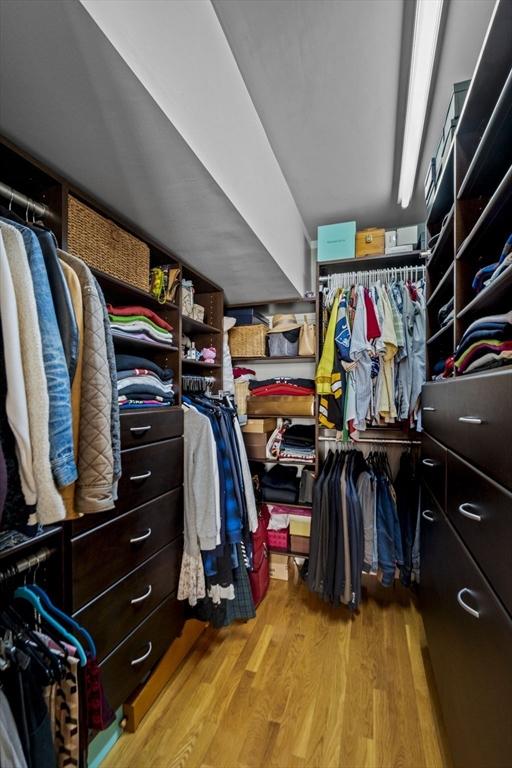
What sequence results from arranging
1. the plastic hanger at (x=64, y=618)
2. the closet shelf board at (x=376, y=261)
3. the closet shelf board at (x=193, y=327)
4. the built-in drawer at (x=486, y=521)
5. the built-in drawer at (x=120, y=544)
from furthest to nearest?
the closet shelf board at (x=376, y=261) < the closet shelf board at (x=193, y=327) < the built-in drawer at (x=120, y=544) < the plastic hanger at (x=64, y=618) < the built-in drawer at (x=486, y=521)

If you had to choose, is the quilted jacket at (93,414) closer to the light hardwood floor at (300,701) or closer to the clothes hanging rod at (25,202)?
the clothes hanging rod at (25,202)

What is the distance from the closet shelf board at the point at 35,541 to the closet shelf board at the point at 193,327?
1.14 metres

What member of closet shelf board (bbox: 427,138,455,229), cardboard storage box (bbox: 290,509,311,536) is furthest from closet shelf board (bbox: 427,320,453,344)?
cardboard storage box (bbox: 290,509,311,536)

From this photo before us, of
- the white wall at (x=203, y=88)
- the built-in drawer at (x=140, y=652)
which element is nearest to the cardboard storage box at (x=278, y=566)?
the built-in drawer at (x=140, y=652)

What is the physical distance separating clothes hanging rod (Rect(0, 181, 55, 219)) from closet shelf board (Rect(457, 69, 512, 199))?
1264 millimetres

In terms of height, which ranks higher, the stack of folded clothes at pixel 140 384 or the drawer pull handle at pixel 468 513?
the stack of folded clothes at pixel 140 384

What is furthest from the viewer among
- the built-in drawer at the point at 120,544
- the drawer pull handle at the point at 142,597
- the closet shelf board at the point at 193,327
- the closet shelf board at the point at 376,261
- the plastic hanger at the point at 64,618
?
the closet shelf board at the point at 376,261

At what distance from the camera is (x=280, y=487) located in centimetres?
217

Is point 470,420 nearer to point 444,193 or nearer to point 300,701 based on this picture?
point 444,193

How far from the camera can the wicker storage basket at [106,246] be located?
3.50ft

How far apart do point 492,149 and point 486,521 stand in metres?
1.05

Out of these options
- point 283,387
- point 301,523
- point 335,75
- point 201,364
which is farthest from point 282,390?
point 335,75

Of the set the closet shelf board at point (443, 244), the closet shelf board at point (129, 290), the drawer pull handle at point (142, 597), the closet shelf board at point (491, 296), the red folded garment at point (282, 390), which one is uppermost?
the closet shelf board at point (443, 244)

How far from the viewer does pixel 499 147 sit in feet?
3.07
